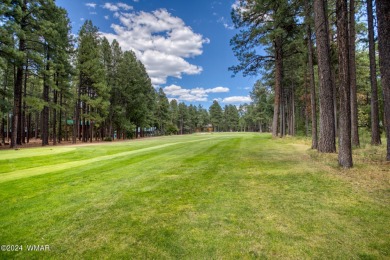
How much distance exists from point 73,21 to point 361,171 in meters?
30.3

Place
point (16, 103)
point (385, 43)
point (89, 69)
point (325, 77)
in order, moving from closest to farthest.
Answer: point (385, 43), point (325, 77), point (16, 103), point (89, 69)

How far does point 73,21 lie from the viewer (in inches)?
973

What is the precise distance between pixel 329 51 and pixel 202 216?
10.6 meters

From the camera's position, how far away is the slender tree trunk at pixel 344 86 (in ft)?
21.2

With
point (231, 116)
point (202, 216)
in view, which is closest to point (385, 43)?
point (202, 216)

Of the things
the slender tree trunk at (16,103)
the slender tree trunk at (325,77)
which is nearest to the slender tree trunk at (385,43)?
the slender tree trunk at (325,77)

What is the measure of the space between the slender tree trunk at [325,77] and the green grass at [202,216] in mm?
3478

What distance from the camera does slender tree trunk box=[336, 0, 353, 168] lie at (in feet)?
21.2

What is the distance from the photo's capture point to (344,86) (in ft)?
21.2

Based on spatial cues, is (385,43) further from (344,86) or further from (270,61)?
(270,61)

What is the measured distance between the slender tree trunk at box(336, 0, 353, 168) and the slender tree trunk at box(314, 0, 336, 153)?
251cm

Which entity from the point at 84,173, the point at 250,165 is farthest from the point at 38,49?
the point at 250,165

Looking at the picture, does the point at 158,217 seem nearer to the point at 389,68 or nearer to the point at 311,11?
the point at 389,68

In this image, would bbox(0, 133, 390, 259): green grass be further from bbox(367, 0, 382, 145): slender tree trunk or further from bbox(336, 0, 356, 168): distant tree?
bbox(367, 0, 382, 145): slender tree trunk
